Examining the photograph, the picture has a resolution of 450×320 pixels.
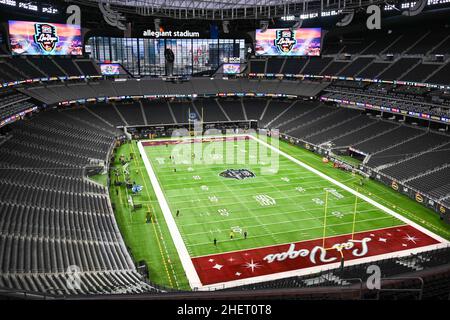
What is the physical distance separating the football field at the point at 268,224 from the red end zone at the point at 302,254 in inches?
2.4

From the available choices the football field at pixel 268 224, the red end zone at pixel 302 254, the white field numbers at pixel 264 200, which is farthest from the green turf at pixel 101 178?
the red end zone at pixel 302 254

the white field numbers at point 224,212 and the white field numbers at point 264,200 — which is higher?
the white field numbers at point 264,200

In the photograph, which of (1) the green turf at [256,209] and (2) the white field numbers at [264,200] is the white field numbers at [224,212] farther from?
(2) the white field numbers at [264,200]

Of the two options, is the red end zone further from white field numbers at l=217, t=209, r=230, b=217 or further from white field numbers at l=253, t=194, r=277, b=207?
white field numbers at l=253, t=194, r=277, b=207

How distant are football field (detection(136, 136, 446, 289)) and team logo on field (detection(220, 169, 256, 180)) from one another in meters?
0.11

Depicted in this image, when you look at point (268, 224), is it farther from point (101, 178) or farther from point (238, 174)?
point (101, 178)

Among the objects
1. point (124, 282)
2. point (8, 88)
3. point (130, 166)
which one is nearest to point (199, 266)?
point (124, 282)

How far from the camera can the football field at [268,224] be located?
23.7m

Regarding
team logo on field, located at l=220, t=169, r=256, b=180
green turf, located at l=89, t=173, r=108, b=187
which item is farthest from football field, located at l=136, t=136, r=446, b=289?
green turf, located at l=89, t=173, r=108, b=187

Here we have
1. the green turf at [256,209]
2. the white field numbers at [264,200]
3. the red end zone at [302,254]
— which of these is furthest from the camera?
the white field numbers at [264,200]

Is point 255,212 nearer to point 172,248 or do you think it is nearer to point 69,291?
point 172,248

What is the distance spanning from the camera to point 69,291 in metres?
15.3

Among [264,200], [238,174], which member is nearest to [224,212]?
[264,200]

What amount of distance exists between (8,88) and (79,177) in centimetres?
2232
